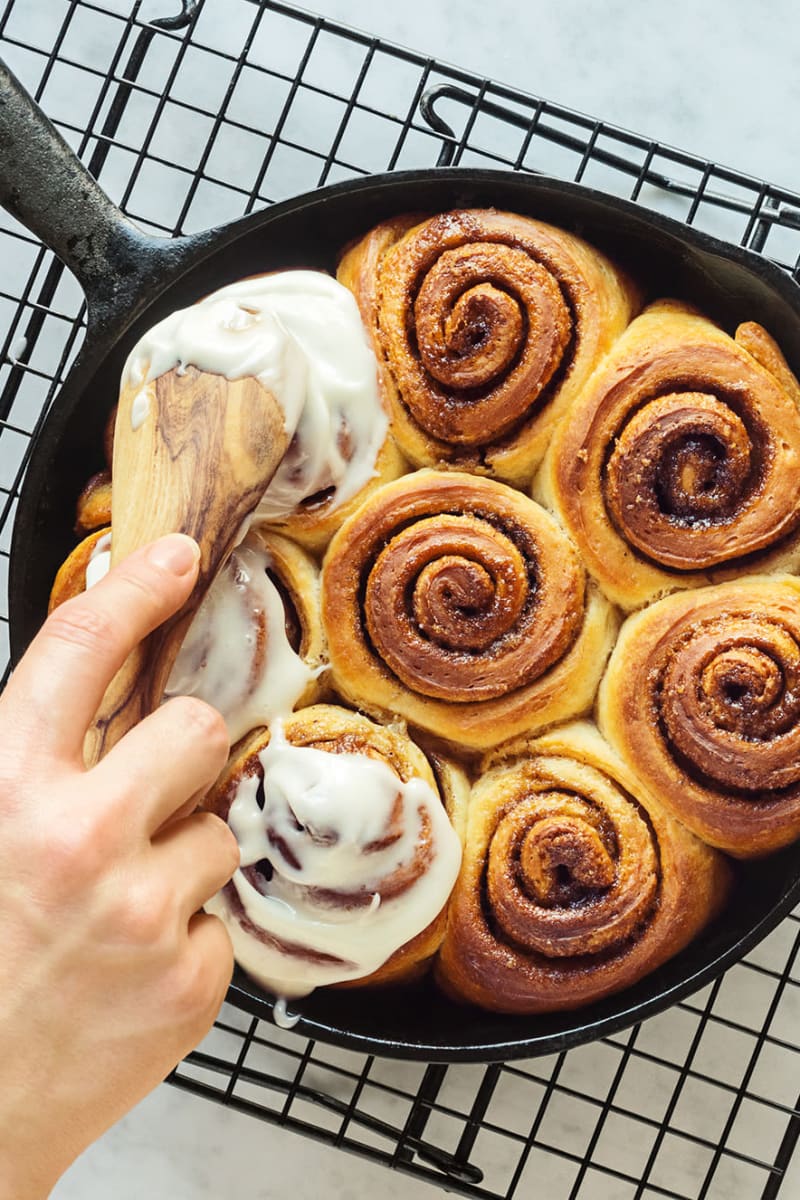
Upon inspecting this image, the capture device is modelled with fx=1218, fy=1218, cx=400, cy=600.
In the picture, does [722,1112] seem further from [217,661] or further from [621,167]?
[621,167]

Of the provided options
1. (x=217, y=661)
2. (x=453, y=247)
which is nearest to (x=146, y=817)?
(x=217, y=661)

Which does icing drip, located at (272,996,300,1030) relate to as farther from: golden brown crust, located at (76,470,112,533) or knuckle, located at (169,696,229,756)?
golden brown crust, located at (76,470,112,533)

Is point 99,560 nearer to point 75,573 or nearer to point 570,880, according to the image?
point 75,573

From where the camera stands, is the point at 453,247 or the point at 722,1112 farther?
the point at 722,1112

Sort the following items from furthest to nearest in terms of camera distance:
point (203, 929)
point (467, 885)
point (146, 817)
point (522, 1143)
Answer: point (522, 1143), point (467, 885), point (203, 929), point (146, 817)

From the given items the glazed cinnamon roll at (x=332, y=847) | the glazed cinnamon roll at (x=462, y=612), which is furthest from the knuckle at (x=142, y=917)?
the glazed cinnamon roll at (x=462, y=612)

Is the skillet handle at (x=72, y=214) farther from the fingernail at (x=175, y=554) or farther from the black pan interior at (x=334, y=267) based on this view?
the fingernail at (x=175, y=554)
